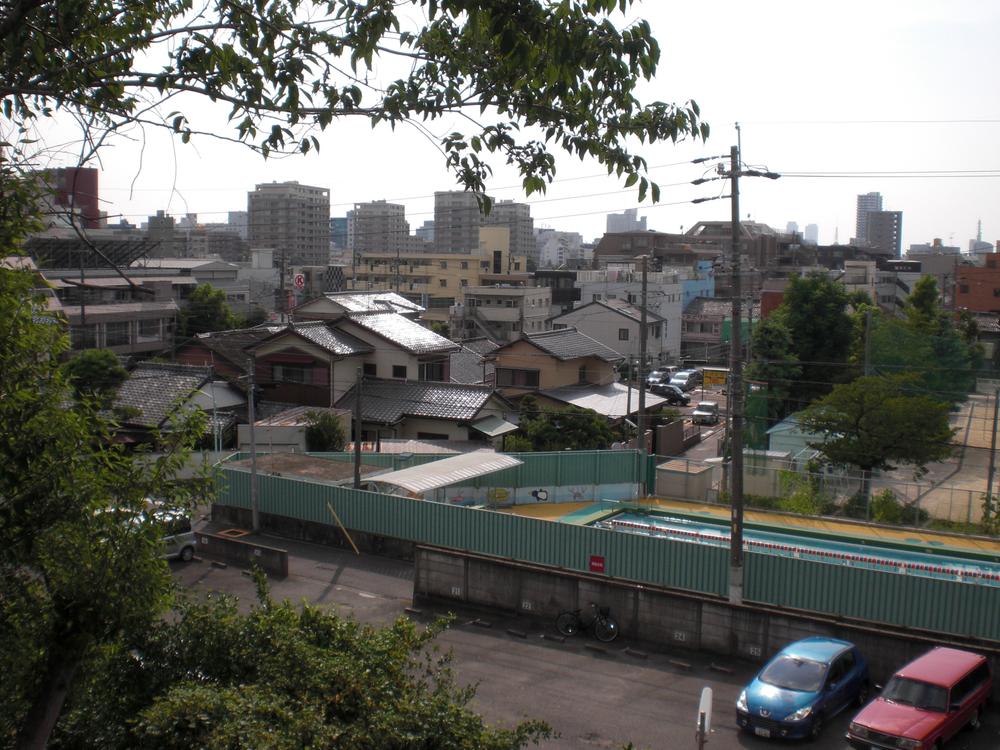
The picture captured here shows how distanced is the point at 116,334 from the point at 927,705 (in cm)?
2816

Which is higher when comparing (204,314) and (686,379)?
(204,314)

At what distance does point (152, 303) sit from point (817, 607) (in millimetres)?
27556

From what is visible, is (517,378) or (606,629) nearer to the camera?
(606,629)

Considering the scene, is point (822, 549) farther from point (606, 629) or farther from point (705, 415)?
point (705, 415)

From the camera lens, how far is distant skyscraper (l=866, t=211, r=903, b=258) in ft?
411

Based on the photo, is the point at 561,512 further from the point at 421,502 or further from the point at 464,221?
the point at 464,221

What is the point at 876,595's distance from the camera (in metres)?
11.3

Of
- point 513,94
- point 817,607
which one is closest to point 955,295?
point 817,607

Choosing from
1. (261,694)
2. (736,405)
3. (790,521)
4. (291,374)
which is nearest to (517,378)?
(291,374)

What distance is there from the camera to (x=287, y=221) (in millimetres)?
84562

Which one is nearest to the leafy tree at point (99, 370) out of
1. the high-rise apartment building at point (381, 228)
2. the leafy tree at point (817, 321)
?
the leafy tree at point (817, 321)

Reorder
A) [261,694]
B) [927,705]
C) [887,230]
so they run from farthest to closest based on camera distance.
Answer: [887,230], [927,705], [261,694]

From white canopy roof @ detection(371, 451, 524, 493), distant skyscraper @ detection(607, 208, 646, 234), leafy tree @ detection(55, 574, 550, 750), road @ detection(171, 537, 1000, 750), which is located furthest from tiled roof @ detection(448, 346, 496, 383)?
distant skyscraper @ detection(607, 208, 646, 234)

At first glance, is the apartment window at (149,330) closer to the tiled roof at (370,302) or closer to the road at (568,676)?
the tiled roof at (370,302)
